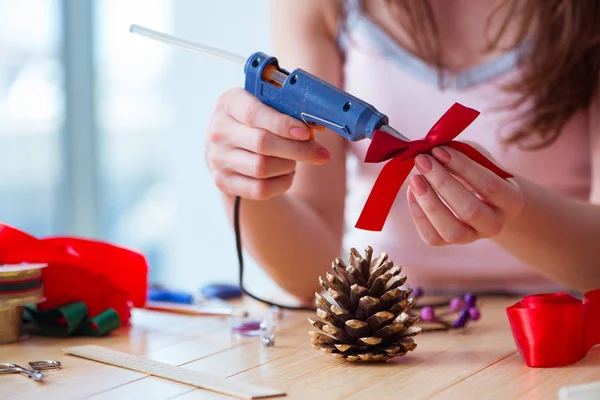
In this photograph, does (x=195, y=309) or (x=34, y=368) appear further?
(x=195, y=309)

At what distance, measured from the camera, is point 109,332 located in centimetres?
82

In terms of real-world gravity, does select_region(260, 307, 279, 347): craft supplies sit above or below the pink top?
below

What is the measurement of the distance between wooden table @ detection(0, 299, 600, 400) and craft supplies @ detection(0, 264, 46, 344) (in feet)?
0.06

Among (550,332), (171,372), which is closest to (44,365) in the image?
(171,372)

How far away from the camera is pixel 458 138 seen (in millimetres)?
1094

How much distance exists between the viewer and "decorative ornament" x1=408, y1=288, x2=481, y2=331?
803 mm

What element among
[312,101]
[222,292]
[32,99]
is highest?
[32,99]

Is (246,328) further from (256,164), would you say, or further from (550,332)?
(550,332)

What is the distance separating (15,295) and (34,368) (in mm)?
127

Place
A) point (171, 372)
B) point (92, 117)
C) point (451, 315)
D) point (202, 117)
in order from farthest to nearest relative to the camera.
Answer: point (92, 117) < point (202, 117) < point (451, 315) < point (171, 372)

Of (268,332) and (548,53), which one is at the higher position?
(548,53)

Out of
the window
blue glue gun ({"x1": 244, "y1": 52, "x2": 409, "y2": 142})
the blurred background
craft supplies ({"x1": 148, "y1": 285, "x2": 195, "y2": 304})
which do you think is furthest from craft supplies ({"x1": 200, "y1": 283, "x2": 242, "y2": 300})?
the window

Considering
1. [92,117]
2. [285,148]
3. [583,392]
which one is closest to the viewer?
[583,392]

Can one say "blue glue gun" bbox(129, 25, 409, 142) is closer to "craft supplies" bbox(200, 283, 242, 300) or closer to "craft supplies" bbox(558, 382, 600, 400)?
"craft supplies" bbox(558, 382, 600, 400)
